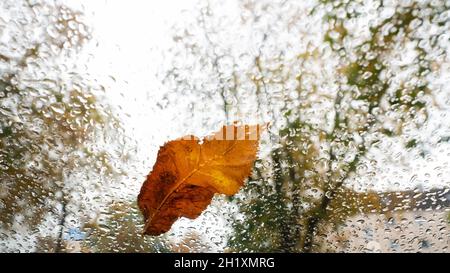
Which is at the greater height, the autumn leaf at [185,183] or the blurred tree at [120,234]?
the blurred tree at [120,234]

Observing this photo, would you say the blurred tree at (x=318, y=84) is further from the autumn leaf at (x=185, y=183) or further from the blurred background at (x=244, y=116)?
the autumn leaf at (x=185, y=183)

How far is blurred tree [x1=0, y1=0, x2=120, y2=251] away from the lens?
1365 mm

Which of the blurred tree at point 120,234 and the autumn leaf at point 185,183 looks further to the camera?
Answer: the blurred tree at point 120,234

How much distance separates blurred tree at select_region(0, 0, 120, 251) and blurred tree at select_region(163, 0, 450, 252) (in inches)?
17.3

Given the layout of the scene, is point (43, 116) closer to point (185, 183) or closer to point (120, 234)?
point (120, 234)

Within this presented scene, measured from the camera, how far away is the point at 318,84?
153 centimetres

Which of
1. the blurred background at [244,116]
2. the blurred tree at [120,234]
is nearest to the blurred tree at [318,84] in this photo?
the blurred background at [244,116]

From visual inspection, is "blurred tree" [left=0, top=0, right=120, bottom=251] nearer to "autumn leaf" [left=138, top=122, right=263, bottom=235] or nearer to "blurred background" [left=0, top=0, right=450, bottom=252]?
"blurred background" [left=0, top=0, right=450, bottom=252]

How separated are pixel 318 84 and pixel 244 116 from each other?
397mm

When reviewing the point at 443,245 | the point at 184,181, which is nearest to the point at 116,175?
the point at 184,181

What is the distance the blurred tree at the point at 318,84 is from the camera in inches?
54.4

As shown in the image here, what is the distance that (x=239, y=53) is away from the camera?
1527 millimetres
